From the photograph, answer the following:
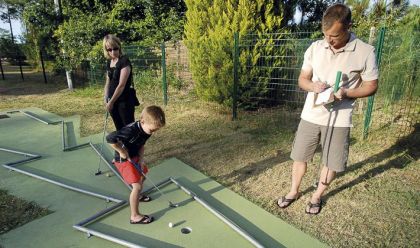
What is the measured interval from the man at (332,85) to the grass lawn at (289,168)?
33 centimetres

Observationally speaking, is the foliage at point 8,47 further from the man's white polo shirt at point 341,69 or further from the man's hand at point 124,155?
the man's white polo shirt at point 341,69

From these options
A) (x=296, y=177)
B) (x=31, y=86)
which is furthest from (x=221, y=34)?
(x=31, y=86)

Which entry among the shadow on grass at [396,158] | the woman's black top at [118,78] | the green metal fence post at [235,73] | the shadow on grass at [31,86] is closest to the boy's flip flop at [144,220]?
the woman's black top at [118,78]

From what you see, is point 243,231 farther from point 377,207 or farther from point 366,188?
point 366,188

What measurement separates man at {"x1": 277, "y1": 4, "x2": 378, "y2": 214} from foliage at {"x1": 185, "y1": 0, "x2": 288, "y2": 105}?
3265 mm

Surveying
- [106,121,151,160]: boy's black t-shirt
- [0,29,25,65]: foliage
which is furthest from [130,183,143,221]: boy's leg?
[0,29,25,65]: foliage

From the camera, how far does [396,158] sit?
3602 mm

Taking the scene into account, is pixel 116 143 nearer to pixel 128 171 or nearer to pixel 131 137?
pixel 131 137

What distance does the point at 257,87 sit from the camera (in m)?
5.60

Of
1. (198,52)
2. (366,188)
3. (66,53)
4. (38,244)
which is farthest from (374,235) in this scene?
(66,53)

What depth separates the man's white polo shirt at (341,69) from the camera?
2.03 metres

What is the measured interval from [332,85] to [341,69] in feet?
0.41

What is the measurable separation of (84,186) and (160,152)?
3.91 feet

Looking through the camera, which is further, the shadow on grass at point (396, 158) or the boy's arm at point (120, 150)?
the shadow on grass at point (396, 158)
